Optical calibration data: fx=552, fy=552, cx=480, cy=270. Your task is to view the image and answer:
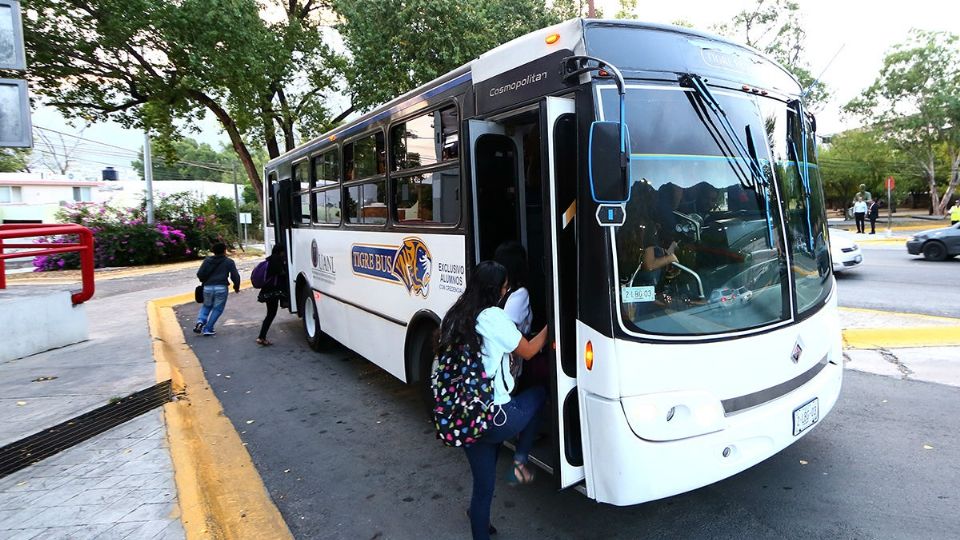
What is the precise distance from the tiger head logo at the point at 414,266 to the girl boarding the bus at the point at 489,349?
160cm

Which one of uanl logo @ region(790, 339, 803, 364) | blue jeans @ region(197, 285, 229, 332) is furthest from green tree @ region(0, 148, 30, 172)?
uanl logo @ region(790, 339, 803, 364)

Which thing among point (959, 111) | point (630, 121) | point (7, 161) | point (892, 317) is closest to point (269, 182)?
point (630, 121)

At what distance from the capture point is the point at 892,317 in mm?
8047

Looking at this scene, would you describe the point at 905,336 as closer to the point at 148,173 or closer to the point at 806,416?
the point at 806,416

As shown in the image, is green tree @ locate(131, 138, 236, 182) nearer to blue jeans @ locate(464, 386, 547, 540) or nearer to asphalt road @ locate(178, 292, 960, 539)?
asphalt road @ locate(178, 292, 960, 539)

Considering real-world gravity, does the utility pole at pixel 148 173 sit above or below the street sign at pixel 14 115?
above

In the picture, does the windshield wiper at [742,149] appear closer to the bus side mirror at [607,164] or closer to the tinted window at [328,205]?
the bus side mirror at [607,164]

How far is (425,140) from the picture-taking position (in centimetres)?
461

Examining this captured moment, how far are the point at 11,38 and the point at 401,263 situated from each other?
11.3 ft

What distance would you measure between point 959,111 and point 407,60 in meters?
29.7

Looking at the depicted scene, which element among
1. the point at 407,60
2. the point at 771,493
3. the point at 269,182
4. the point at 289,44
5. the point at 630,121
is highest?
the point at 289,44

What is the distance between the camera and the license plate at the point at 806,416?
126 inches

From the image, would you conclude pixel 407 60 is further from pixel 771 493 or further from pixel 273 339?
pixel 771 493

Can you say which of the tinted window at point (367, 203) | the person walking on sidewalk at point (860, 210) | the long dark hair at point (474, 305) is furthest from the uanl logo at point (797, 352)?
the person walking on sidewalk at point (860, 210)
